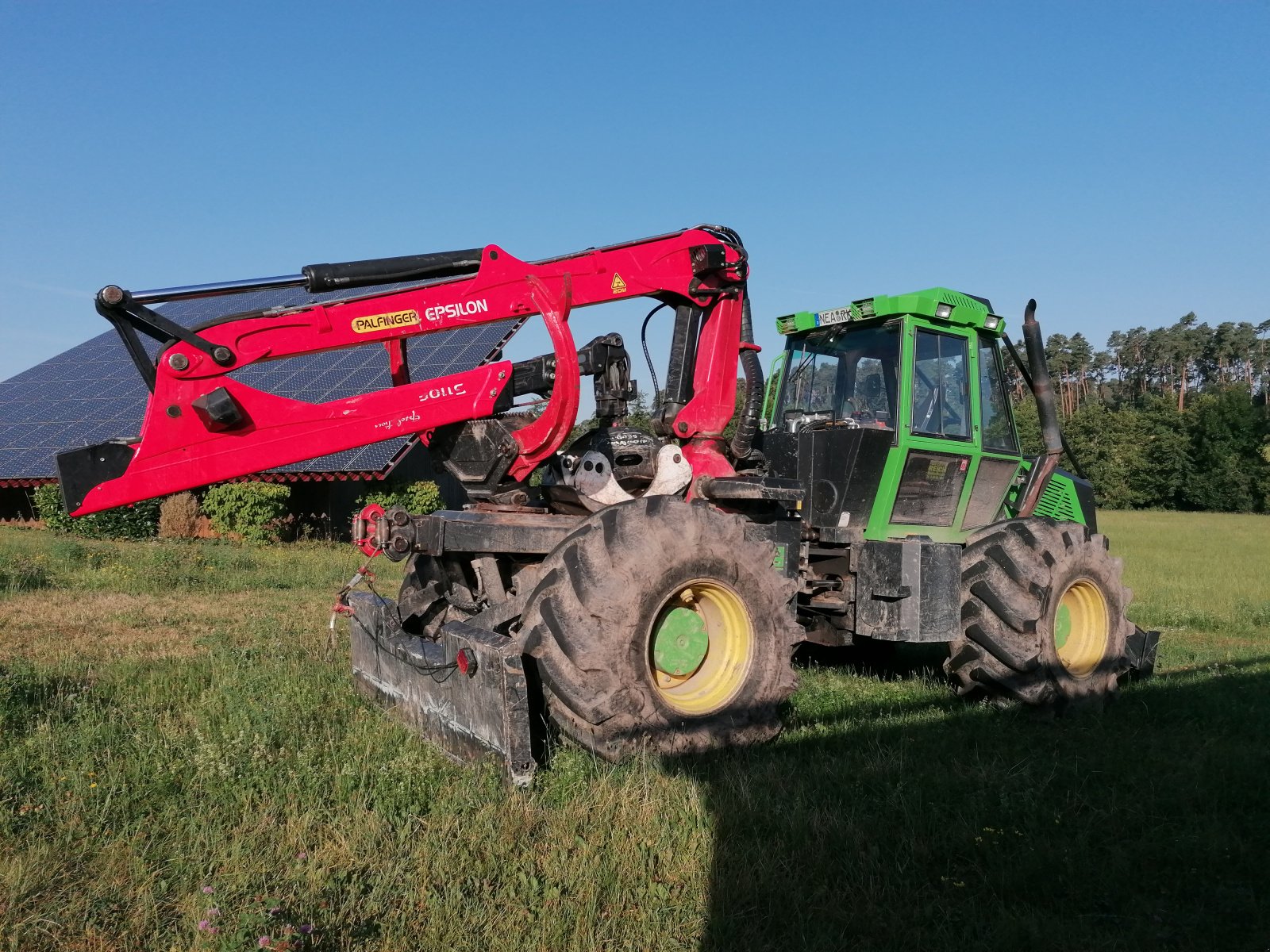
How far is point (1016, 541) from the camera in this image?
6.92 m

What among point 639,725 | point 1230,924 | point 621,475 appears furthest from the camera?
point 621,475

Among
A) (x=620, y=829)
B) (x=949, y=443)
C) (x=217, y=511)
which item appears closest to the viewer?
(x=620, y=829)

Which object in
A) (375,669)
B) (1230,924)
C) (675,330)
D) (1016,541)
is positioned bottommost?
A: (1230,924)

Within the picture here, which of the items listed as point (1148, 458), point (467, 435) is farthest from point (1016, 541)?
point (1148, 458)

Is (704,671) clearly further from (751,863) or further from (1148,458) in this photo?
(1148,458)

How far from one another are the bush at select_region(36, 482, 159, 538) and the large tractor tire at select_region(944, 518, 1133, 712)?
17.9m

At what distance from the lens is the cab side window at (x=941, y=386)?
7348 mm

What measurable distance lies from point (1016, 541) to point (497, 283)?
12.6 feet

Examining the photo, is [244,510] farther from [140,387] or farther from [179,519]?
[140,387]

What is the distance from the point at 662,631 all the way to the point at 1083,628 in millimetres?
3804

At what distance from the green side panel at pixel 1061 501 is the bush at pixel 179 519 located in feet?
54.7

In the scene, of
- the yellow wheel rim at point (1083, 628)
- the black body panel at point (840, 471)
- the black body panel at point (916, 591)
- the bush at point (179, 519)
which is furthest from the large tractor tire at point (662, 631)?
the bush at point (179, 519)

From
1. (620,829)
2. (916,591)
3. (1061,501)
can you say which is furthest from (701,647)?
(1061,501)

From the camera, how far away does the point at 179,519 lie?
20.0m
